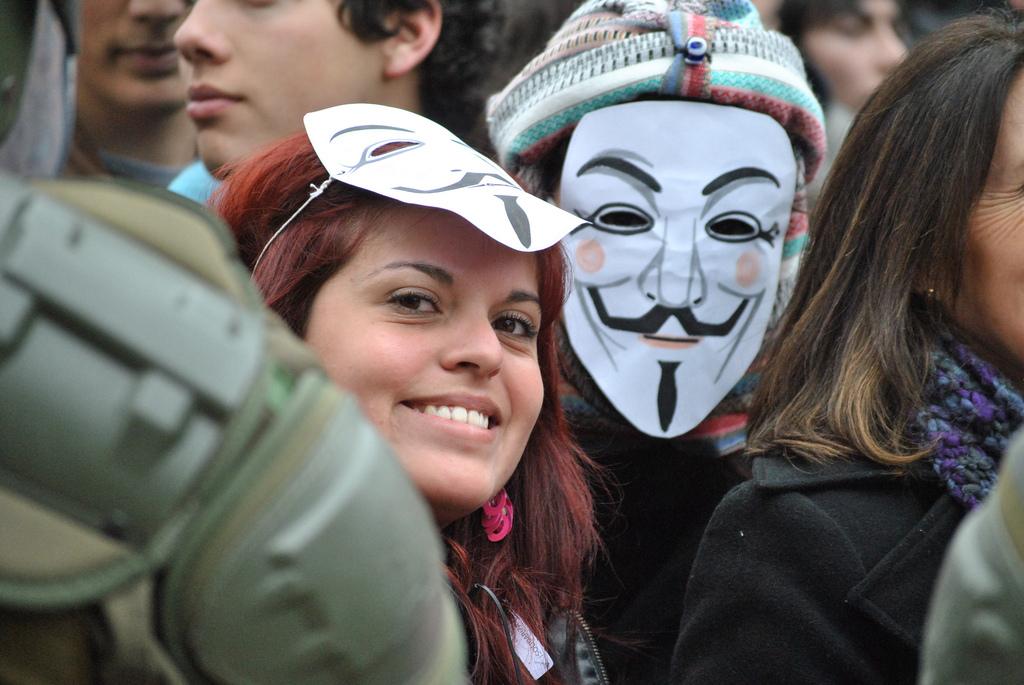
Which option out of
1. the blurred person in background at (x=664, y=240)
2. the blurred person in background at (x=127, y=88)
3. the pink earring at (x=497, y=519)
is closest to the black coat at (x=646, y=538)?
the blurred person in background at (x=664, y=240)

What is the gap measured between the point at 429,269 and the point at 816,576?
0.76 meters

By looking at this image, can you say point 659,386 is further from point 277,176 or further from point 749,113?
point 277,176

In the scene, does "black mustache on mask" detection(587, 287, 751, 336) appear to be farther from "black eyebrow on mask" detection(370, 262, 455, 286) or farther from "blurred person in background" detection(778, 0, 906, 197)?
"blurred person in background" detection(778, 0, 906, 197)

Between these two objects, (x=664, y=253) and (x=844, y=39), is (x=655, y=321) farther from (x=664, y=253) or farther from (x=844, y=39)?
(x=844, y=39)

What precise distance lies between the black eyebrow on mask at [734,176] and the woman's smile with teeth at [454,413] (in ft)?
3.40

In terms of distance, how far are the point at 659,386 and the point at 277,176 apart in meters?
1.04

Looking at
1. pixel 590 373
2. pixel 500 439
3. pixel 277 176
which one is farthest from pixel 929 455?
pixel 277 176

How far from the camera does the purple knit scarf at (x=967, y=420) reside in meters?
2.22

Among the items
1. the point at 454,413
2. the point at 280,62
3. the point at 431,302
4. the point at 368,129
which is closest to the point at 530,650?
the point at 454,413

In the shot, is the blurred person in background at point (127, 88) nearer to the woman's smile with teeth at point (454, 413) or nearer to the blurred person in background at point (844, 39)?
the woman's smile with teeth at point (454, 413)

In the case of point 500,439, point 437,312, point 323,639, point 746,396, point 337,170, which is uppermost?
point 323,639

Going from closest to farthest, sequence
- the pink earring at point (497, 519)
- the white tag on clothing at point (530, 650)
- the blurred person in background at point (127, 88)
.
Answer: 1. the white tag on clothing at point (530, 650)
2. the pink earring at point (497, 519)
3. the blurred person in background at point (127, 88)

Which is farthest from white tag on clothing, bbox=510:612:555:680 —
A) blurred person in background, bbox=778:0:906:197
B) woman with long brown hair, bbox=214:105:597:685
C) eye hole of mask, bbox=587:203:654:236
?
blurred person in background, bbox=778:0:906:197

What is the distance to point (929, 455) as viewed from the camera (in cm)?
226
